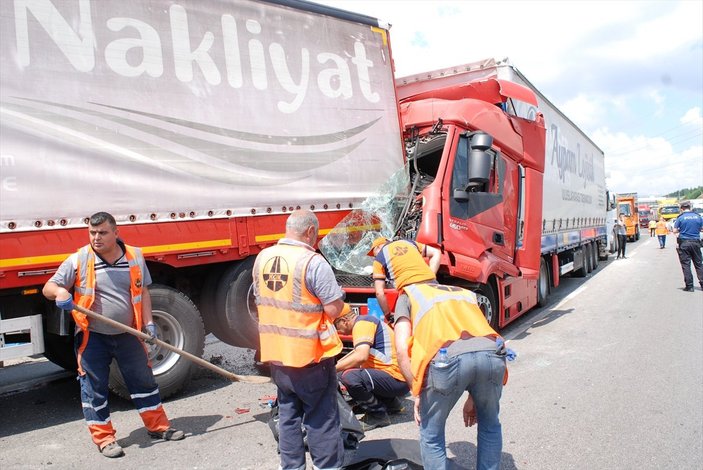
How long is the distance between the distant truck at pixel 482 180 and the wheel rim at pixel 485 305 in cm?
2

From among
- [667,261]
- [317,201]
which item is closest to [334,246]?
[317,201]

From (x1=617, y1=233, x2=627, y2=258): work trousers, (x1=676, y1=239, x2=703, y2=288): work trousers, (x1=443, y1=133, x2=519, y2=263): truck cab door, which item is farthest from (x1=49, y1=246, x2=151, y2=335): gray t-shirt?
(x1=617, y1=233, x2=627, y2=258): work trousers

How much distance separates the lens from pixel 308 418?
9.92 ft

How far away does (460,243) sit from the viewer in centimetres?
596

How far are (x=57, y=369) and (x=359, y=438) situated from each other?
175 inches

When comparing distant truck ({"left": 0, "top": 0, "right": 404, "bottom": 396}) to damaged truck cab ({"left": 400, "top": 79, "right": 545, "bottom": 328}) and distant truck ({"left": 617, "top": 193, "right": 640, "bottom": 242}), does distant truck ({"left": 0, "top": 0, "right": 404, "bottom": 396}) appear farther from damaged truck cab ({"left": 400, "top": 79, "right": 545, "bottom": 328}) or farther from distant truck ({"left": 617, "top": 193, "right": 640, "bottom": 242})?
distant truck ({"left": 617, "top": 193, "right": 640, "bottom": 242})

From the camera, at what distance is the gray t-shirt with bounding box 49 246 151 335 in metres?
3.90

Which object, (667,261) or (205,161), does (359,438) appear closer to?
(205,161)

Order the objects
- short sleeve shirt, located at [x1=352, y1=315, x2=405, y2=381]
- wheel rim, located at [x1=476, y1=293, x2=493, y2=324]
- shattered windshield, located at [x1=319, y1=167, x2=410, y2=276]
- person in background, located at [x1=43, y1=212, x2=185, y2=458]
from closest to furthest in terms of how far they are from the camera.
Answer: person in background, located at [x1=43, y1=212, x2=185, y2=458], short sleeve shirt, located at [x1=352, y1=315, x2=405, y2=381], shattered windshield, located at [x1=319, y1=167, x2=410, y2=276], wheel rim, located at [x1=476, y1=293, x2=493, y2=324]

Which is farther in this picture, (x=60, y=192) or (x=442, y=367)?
(x=60, y=192)

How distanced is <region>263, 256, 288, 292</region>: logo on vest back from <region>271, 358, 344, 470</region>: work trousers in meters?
0.44

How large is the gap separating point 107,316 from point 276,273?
1.75 meters

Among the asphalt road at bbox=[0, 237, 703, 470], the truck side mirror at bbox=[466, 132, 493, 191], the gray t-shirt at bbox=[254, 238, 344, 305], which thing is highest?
the truck side mirror at bbox=[466, 132, 493, 191]

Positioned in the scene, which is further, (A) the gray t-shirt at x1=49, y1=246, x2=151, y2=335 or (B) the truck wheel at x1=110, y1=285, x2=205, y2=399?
(B) the truck wheel at x1=110, y1=285, x2=205, y2=399
